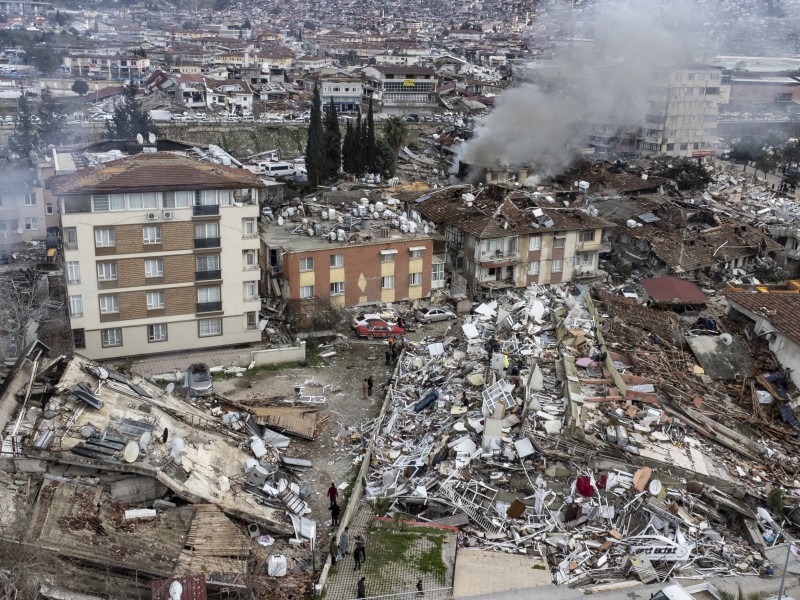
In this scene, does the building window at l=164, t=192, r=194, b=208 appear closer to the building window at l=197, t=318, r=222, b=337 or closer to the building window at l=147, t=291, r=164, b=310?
the building window at l=147, t=291, r=164, b=310

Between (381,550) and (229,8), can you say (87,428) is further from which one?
(229,8)

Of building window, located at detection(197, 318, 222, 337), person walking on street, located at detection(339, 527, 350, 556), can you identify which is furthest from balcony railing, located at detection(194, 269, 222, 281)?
person walking on street, located at detection(339, 527, 350, 556)

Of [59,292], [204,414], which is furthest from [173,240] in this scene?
[59,292]

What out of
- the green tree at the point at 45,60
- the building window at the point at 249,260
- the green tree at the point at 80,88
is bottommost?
the building window at the point at 249,260

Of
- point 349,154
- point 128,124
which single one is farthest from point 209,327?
point 128,124

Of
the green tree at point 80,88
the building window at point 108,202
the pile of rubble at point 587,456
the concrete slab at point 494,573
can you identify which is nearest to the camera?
the concrete slab at point 494,573

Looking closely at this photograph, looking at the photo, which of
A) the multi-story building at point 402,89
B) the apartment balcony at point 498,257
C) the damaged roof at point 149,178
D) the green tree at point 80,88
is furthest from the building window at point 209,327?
the green tree at point 80,88

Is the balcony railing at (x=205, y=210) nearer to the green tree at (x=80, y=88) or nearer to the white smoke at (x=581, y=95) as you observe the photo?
the white smoke at (x=581, y=95)
